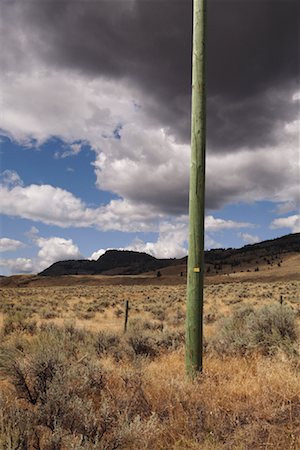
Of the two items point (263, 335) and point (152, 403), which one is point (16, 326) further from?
point (152, 403)

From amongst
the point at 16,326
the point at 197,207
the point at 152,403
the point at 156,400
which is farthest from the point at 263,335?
the point at 16,326

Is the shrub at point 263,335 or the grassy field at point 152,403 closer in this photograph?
the grassy field at point 152,403

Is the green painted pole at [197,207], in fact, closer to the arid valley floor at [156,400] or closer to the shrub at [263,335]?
the arid valley floor at [156,400]

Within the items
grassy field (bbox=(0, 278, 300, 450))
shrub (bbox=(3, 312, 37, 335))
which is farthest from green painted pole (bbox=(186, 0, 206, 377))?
shrub (bbox=(3, 312, 37, 335))

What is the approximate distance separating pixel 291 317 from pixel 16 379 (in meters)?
7.30

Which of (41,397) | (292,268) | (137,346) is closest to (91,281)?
(292,268)

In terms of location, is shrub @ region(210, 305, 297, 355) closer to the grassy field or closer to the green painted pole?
the grassy field

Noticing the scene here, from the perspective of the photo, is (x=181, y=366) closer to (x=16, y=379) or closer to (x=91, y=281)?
(x=16, y=379)

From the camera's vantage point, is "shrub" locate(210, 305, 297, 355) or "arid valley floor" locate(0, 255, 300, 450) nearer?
"arid valley floor" locate(0, 255, 300, 450)

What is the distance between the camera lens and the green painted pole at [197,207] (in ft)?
21.6

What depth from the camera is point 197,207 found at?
22.3ft

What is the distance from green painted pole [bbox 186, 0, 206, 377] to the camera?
259 inches

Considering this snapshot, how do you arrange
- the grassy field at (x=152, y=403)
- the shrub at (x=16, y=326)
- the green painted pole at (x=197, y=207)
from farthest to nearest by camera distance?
the shrub at (x=16, y=326), the green painted pole at (x=197, y=207), the grassy field at (x=152, y=403)

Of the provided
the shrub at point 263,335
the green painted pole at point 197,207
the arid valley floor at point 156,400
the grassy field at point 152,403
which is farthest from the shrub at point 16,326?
the green painted pole at point 197,207
